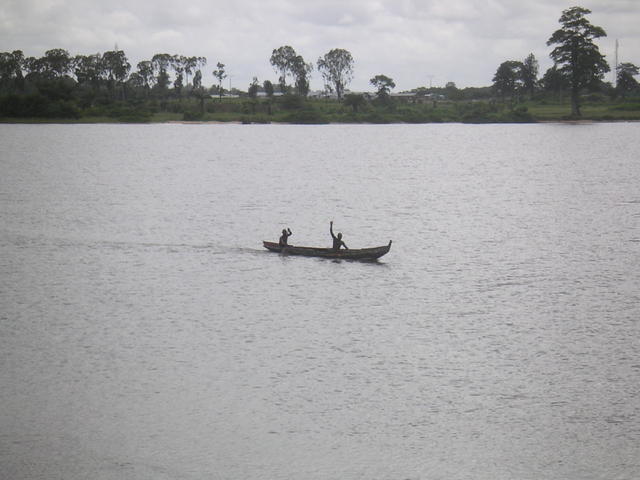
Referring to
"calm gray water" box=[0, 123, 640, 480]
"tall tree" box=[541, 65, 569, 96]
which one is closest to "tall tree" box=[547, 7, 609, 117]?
"tall tree" box=[541, 65, 569, 96]

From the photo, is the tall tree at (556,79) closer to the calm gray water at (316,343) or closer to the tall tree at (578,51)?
the tall tree at (578,51)

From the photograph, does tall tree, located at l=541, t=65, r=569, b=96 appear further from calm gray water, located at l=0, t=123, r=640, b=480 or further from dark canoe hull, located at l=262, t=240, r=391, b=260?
dark canoe hull, located at l=262, t=240, r=391, b=260

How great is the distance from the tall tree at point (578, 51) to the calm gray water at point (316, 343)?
3223 inches

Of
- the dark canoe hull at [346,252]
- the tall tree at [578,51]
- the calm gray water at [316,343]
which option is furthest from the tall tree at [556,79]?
the dark canoe hull at [346,252]

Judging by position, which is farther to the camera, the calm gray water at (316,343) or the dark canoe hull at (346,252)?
the dark canoe hull at (346,252)

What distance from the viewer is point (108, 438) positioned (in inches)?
923

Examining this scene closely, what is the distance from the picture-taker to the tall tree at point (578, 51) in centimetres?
15100

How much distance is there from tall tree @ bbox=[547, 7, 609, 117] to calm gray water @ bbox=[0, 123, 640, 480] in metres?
81.9

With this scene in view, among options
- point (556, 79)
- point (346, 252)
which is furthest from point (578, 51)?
point (346, 252)

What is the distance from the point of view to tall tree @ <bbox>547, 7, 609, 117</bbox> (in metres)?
151

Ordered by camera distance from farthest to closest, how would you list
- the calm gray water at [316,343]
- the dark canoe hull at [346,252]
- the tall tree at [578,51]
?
1. the tall tree at [578,51]
2. the dark canoe hull at [346,252]
3. the calm gray water at [316,343]

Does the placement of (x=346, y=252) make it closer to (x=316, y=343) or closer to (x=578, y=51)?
(x=316, y=343)

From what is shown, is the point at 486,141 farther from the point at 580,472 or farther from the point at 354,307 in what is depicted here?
the point at 580,472

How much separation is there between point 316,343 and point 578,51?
135548 millimetres
